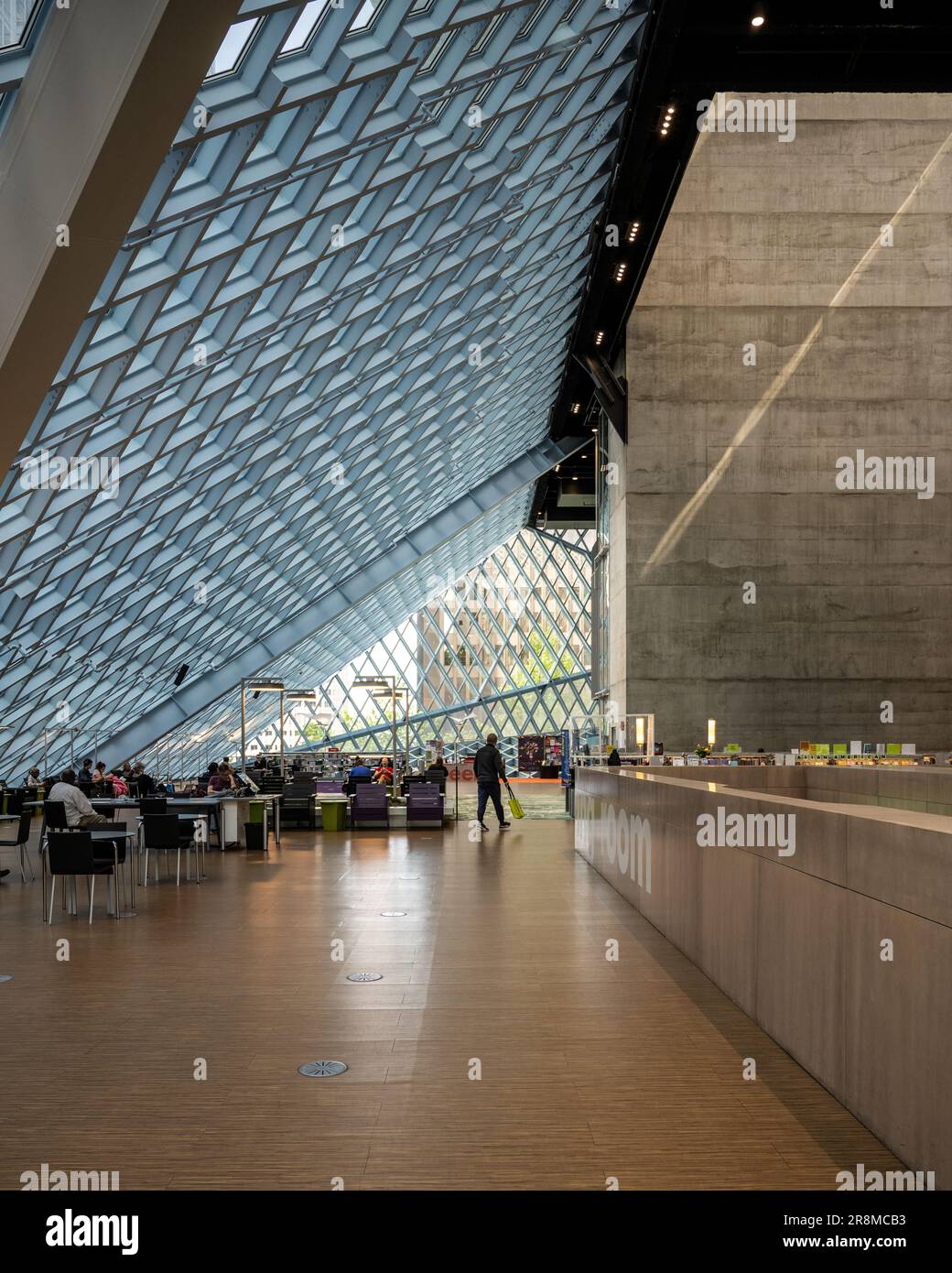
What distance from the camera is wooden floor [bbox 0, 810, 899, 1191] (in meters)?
4.36

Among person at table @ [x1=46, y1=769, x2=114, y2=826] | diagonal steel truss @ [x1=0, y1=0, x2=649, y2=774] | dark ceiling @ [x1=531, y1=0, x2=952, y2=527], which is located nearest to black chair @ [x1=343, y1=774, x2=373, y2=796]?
diagonal steel truss @ [x1=0, y1=0, x2=649, y2=774]

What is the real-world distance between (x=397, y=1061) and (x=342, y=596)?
30221mm

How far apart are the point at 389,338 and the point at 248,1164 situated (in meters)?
16.6

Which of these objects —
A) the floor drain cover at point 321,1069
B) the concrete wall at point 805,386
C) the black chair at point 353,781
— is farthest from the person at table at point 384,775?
the floor drain cover at point 321,1069

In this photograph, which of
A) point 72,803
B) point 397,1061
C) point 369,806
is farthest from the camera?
point 369,806

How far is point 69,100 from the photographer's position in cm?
801

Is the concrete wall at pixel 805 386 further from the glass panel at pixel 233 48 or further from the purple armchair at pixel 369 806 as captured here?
the glass panel at pixel 233 48

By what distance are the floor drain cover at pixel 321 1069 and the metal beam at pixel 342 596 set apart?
28.0 metres

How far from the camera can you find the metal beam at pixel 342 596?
3275 centimetres

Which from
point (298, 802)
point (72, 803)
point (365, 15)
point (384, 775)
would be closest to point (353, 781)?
point (298, 802)

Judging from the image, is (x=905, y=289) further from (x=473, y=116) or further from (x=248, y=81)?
(x=248, y=81)

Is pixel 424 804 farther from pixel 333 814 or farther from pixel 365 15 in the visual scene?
pixel 365 15

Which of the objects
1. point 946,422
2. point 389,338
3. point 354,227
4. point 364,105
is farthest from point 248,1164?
point 946,422

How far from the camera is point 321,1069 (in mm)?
5570
